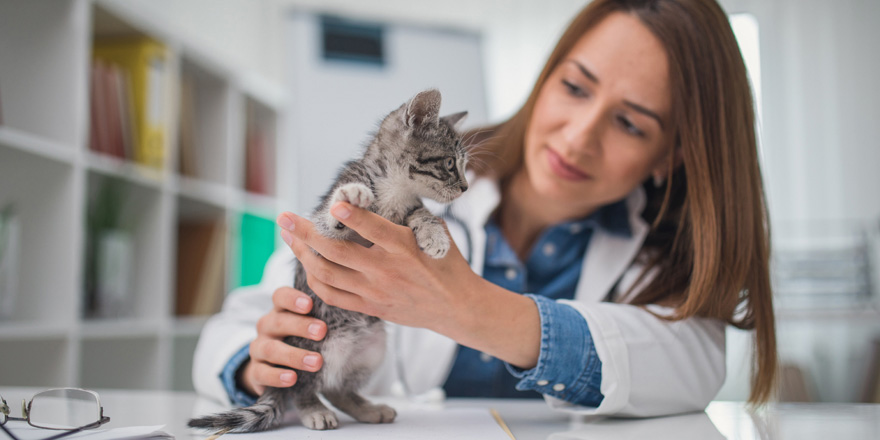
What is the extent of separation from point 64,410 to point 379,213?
2.19 feet

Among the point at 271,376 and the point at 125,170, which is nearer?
the point at 271,376

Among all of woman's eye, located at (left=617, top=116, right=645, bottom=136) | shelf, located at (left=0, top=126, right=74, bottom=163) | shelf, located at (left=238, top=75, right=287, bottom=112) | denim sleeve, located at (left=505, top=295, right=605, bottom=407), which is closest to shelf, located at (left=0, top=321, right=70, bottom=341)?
shelf, located at (left=0, top=126, right=74, bottom=163)

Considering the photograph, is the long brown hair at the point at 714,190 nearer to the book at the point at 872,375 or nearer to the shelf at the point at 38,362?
the shelf at the point at 38,362

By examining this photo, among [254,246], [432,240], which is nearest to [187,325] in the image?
[254,246]

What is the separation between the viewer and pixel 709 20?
117 centimetres

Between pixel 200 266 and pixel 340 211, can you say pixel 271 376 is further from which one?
pixel 200 266

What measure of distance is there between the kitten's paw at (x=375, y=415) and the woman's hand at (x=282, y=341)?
11cm

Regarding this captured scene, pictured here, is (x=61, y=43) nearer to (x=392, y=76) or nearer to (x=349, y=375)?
(x=392, y=76)

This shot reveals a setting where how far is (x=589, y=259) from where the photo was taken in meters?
1.36

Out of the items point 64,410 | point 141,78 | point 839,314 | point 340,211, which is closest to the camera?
point 340,211

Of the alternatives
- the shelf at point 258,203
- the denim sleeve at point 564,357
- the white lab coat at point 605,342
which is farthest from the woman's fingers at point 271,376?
the shelf at point 258,203

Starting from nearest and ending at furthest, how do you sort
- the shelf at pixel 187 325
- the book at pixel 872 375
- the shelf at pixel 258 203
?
the shelf at pixel 187 325 → the book at pixel 872 375 → the shelf at pixel 258 203

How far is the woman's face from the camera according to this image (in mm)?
1150

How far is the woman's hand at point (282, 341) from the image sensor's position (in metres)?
0.81
